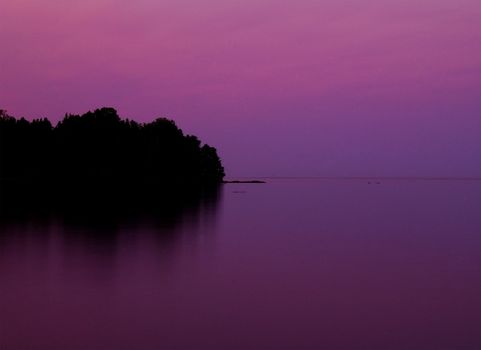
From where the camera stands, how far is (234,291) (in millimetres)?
18719

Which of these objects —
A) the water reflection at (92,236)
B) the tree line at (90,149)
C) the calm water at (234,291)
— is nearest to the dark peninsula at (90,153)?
the tree line at (90,149)

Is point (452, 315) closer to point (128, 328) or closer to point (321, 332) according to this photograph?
point (321, 332)

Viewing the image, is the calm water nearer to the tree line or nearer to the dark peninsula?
the dark peninsula

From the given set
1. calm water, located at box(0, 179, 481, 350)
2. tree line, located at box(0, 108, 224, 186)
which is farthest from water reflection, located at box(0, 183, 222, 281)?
tree line, located at box(0, 108, 224, 186)

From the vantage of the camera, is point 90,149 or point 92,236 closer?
point 92,236

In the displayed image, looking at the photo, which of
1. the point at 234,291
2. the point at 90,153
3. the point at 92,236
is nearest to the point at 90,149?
the point at 90,153

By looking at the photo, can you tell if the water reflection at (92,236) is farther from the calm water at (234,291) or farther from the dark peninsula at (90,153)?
the dark peninsula at (90,153)

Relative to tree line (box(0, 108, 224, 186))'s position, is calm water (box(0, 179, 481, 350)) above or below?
below

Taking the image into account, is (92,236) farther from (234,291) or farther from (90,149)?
(90,149)

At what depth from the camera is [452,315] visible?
15789mm

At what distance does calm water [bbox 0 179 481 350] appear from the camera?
13297mm

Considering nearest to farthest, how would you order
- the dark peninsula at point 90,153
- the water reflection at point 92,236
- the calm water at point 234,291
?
the calm water at point 234,291, the water reflection at point 92,236, the dark peninsula at point 90,153

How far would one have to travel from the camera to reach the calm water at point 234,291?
43.6 ft

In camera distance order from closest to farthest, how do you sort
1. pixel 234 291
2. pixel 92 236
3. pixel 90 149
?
1. pixel 234 291
2. pixel 92 236
3. pixel 90 149
